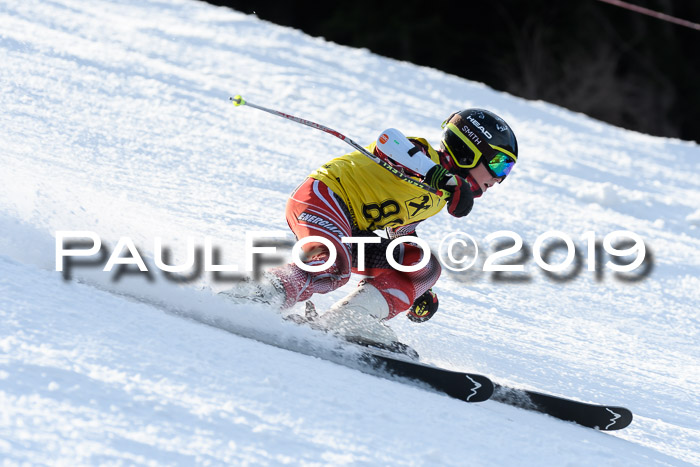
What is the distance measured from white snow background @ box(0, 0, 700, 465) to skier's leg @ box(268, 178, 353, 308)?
20 centimetres

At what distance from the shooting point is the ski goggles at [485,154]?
3211 mm

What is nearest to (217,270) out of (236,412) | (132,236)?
(132,236)

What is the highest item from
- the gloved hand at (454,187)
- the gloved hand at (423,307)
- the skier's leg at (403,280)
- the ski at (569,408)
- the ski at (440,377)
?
the gloved hand at (454,187)

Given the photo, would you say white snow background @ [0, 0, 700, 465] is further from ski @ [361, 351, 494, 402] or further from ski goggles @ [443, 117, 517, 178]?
ski goggles @ [443, 117, 517, 178]

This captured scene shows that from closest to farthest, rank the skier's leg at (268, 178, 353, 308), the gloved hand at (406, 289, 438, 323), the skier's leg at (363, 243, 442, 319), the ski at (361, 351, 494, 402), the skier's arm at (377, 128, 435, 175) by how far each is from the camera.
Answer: the ski at (361, 351, 494, 402)
the skier's leg at (268, 178, 353, 308)
the skier's arm at (377, 128, 435, 175)
the skier's leg at (363, 243, 442, 319)
the gloved hand at (406, 289, 438, 323)

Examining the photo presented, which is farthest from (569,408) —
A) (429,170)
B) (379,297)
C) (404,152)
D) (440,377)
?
(404,152)

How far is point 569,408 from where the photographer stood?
2.78 meters

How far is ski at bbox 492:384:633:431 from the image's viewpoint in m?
2.73

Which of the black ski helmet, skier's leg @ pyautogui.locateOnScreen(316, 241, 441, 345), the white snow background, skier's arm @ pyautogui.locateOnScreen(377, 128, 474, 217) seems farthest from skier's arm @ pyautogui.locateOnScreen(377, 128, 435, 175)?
the white snow background

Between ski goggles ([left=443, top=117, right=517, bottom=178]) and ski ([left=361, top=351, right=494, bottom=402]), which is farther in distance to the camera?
ski goggles ([left=443, top=117, right=517, bottom=178])

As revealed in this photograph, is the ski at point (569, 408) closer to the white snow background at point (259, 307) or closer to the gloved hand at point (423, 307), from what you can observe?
the white snow background at point (259, 307)

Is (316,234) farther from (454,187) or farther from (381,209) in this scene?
(454,187)

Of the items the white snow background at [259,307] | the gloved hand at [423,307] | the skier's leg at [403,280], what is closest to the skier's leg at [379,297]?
the skier's leg at [403,280]

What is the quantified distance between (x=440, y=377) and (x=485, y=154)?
90 centimetres
